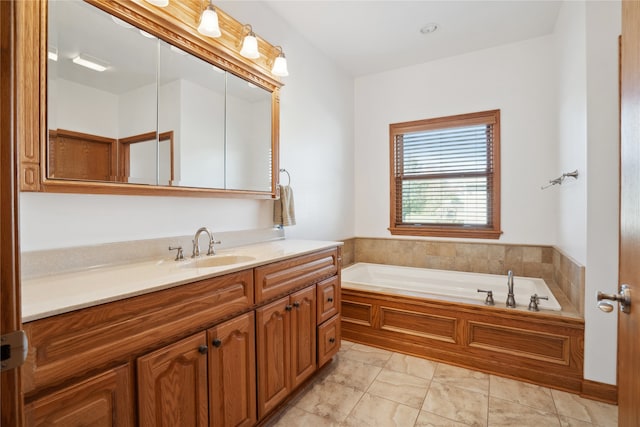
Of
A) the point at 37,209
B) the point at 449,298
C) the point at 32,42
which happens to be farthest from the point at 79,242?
the point at 449,298

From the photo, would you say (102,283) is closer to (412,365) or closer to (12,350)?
(12,350)

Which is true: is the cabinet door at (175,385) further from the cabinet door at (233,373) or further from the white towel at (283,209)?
the white towel at (283,209)

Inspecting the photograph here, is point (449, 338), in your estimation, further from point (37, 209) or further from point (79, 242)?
point (37, 209)

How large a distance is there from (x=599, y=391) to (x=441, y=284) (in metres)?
1.41

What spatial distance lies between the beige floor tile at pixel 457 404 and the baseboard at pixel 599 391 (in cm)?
62

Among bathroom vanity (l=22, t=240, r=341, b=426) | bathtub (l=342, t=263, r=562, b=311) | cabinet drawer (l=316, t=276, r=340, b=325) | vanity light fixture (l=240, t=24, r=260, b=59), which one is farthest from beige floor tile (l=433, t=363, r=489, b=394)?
vanity light fixture (l=240, t=24, r=260, b=59)

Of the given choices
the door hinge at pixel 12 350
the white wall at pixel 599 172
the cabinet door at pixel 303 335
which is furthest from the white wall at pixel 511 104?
the door hinge at pixel 12 350

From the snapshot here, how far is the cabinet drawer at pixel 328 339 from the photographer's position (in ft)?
6.71

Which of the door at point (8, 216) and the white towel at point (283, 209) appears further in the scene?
the white towel at point (283, 209)

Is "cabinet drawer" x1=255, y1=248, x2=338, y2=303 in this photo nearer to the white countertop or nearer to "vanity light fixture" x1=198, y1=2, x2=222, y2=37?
the white countertop

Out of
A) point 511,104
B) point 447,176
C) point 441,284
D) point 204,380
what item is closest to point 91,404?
point 204,380

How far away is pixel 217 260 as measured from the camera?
5.84 feet

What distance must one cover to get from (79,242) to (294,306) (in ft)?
3.53

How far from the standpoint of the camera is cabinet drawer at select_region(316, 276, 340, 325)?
204 cm
